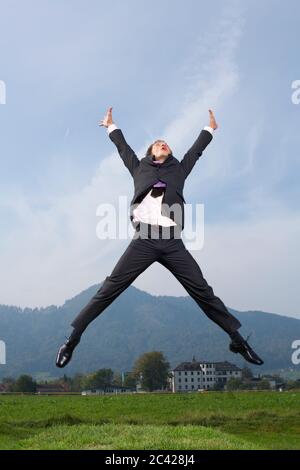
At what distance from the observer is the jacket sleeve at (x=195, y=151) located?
28.7ft

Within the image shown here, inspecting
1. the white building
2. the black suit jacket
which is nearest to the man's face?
the black suit jacket

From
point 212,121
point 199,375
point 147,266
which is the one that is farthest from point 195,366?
point 147,266

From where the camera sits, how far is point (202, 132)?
29.9 ft

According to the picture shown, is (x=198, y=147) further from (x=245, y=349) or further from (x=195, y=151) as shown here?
(x=245, y=349)

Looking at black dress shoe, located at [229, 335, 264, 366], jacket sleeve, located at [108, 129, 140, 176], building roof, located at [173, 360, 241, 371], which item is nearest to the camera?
black dress shoe, located at [229, 335, 264, 366]

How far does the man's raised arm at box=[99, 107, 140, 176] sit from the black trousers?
114cm

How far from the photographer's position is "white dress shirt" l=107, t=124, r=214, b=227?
819 centimetres

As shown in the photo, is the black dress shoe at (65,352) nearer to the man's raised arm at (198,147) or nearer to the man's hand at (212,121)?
the man's raised arm at (198,147)

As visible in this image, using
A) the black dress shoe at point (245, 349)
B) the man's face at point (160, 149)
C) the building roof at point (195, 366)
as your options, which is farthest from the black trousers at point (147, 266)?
the building roof at point (195, 366)

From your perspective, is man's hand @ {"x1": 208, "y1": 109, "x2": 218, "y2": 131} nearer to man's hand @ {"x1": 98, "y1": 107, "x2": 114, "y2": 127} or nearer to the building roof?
man's hand @ {"x1": 98, "y1": 107, "x2": 114, "y2": 127}

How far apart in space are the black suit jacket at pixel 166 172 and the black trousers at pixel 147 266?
1.23ft
